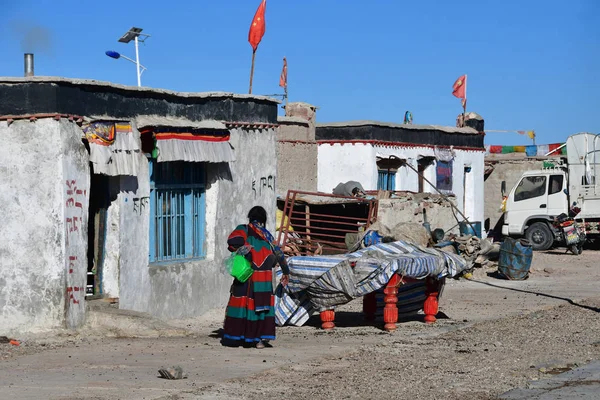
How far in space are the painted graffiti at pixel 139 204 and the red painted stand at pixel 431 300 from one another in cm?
374

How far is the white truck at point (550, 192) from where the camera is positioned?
27609mm

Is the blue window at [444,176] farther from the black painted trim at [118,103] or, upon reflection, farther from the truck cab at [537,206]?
the black painted trim at [118,103]

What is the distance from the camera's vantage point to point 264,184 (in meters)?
15.2

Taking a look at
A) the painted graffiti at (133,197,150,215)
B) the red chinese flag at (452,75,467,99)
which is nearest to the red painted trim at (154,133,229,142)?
the painted graffiti at (133,197,150,215)

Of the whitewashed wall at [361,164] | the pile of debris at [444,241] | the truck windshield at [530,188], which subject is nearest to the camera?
the pile of debris at [444,241]

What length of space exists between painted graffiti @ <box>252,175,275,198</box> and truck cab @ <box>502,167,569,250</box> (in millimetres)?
13947

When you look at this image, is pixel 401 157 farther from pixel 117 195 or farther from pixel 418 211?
pixel 117 195

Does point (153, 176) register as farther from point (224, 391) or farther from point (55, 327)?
point (224, 391)

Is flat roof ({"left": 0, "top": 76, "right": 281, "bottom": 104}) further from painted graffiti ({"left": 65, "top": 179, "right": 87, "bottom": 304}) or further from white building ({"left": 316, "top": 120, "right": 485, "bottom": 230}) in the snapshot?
white building ({"left": 316, "top": 120, "right": 485, "bottom": 230})

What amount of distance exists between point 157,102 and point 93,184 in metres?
1.53

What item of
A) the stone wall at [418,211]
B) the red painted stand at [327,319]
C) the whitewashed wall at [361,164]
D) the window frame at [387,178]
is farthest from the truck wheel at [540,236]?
the red painted stand at [327,319]

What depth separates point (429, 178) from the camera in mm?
26172

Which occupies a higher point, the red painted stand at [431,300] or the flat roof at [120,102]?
the flat roof at [120,102]

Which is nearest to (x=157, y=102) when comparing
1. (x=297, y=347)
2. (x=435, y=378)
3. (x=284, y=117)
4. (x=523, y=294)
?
(x=297, y=347)
